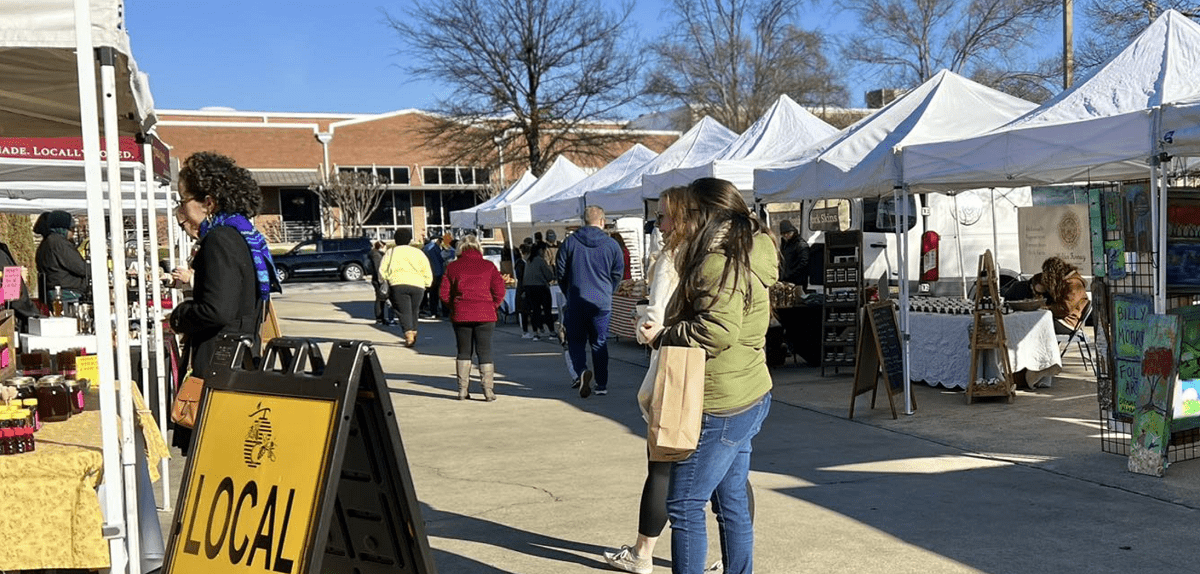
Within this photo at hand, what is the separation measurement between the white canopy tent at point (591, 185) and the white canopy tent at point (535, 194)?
1.42 m

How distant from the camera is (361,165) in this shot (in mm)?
59312

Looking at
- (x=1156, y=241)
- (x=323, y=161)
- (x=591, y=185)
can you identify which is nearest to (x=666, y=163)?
(x=591, y=185)

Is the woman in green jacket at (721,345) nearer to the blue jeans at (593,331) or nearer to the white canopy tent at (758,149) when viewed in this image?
the blue jeans at (593,331)

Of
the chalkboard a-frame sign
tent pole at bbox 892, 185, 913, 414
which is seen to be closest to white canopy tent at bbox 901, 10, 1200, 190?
tent pole at bbox 892, 185, 913, 414

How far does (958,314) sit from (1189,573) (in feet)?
18.5

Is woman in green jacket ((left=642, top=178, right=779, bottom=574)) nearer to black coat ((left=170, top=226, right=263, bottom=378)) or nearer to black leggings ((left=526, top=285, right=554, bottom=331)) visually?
black coat ((left=170, top=226, right=263, bottom=378))

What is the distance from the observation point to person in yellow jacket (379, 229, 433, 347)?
1695cm

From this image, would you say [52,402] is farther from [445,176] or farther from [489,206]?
[445,176]

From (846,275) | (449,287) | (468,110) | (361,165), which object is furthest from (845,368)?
(361,165)

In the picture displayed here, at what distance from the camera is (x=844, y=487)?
6.78 meters

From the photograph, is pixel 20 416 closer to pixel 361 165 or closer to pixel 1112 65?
pixel 1112 65

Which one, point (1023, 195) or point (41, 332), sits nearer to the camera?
point (41, 332)

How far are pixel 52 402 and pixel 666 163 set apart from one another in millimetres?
12109

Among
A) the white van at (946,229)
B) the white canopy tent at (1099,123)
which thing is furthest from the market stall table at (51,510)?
the white van at (946,229)
